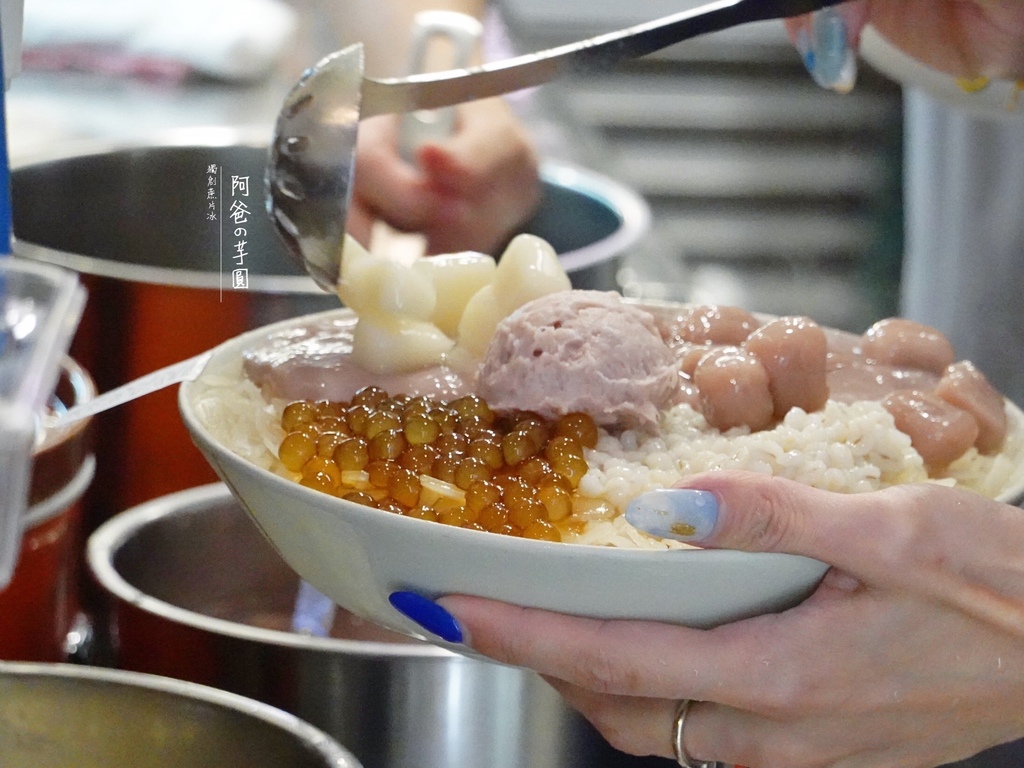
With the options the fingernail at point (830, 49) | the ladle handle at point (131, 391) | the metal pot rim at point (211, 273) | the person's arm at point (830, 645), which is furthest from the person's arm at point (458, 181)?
the person's arm at point (830, 645)

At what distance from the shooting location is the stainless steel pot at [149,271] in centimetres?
82

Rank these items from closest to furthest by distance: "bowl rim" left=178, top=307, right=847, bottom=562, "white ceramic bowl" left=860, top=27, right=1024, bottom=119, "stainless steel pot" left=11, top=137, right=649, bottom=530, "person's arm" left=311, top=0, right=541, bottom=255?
"bowl rim" left=178, top=307, right=847, bottom=562, "stainless steel pot" left=11, top=137, right=649, bottom=530, "white ceramic bowl" left=860, top=27, right=1024, bottom=119, "person's arm" left=311, top=0, right=541, bottom=255

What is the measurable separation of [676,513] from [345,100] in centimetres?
32

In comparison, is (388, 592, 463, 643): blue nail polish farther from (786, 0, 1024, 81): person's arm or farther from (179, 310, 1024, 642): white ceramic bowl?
(786, 0, 1024, 81): person's arm

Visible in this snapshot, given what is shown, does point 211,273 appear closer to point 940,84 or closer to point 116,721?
point 116,721

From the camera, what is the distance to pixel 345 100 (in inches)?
29.2

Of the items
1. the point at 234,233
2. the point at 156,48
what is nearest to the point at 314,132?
the point at 234,233

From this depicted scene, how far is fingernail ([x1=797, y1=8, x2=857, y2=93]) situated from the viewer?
998 millimetres

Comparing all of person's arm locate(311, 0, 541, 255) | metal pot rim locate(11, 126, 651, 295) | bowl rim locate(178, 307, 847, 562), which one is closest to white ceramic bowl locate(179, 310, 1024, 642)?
bowl rim locate(178, 307, 847, 562)

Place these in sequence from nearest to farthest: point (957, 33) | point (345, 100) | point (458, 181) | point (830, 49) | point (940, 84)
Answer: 1. point (345, 100)
2. point (830, 49)
3. point (957, 33)
4. point (940, 84)
5. point (458, 181)

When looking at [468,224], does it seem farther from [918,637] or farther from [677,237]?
[677,237]

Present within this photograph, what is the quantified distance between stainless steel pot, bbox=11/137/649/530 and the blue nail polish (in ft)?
0.62

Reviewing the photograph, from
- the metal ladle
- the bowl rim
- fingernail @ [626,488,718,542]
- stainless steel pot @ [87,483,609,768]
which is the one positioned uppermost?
the metal ladle

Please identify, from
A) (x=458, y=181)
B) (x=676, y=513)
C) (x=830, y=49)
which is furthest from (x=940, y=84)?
(x=676, y=513)
